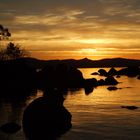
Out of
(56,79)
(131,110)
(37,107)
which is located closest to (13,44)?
(56,79)

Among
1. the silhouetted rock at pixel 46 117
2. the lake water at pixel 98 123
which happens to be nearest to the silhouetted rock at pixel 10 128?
the lake water at pixel 98 123

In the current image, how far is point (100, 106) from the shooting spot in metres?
60.1

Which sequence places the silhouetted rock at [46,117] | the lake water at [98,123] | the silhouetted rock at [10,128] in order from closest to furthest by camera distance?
the lake water at [98,123] → the silhouetted rock at [10,128] → the silhouetted rock at [46,117]

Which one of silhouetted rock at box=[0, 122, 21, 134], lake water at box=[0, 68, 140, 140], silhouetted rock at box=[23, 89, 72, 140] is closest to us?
lake water at box=[0, 68, 140, 140]

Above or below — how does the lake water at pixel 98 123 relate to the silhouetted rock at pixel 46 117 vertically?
below

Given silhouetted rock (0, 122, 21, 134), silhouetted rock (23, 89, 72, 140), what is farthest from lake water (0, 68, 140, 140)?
silhouetted rock (23, 89, 72, 140)

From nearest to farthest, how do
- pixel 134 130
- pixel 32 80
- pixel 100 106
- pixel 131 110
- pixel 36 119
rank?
pixel 134 130 → pixel 36 119 → pixel 131 110 → pixel 100 106 → pixel 32 80

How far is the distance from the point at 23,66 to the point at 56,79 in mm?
18574

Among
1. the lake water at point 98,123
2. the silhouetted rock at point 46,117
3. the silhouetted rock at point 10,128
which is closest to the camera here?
the lake water at point 98,123

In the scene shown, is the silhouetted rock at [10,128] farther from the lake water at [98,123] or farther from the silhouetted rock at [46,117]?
the silhouetted rock at [46,117]

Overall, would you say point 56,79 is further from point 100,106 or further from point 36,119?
point 36,119

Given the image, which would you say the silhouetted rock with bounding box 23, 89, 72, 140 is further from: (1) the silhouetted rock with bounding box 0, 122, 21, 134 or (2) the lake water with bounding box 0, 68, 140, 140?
(2) the lake water with bounding box 0, 68, 140, 140

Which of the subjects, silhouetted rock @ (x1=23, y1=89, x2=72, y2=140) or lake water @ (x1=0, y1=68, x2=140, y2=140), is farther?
silhouetted rock @ (x1=23, y1=89, x2=72, y2=140)

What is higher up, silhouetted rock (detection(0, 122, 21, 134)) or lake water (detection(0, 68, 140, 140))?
silhouetted rock (detection(0, 122, 21, 134))
